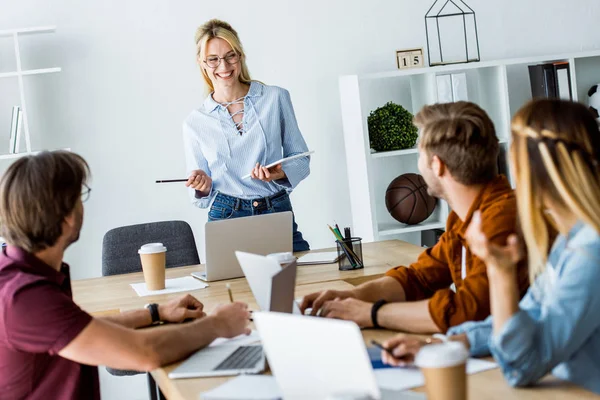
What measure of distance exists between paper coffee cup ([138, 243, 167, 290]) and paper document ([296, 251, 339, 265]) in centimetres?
50

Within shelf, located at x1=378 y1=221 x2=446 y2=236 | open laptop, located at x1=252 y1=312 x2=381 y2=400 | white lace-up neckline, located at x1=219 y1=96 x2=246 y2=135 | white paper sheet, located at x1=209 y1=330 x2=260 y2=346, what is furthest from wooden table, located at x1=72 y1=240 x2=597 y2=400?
shelf, located at x1=378 y1=221 x2=446 y2=236

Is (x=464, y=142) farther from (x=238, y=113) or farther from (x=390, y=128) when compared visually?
(x=390, y=128)

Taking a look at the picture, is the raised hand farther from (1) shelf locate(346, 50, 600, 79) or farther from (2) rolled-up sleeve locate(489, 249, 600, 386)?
(1) shelf locate(346, 50, 600, 79)

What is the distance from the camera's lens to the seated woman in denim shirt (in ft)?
4.33

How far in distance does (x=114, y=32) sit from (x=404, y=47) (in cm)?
163

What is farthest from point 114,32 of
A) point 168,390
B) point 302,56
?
point 168,390

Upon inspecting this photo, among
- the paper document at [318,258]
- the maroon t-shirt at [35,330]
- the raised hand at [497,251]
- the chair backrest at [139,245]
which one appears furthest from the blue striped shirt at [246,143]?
the raised hand at [497,251]

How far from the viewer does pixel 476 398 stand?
53.1 inches

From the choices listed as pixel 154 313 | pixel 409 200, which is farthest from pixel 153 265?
pixel 409 200

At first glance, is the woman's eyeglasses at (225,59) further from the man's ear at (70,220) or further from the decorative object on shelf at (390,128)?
the man's ear at (70,220)

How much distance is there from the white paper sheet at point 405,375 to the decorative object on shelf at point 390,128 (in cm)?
304

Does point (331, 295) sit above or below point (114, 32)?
below

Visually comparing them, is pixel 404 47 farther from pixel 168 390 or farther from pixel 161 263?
pixel 168 390

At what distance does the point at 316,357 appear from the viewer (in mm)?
1189
